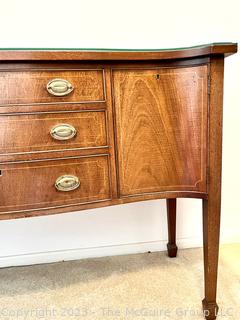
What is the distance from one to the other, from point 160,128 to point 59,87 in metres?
0.33

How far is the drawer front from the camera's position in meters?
0.77

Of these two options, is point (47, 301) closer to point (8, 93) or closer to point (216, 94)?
point (8, 93)

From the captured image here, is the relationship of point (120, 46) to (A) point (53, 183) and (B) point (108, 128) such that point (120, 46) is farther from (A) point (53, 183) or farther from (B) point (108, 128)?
(A) point (53, 183)

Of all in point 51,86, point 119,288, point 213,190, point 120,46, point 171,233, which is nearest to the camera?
point 51,86

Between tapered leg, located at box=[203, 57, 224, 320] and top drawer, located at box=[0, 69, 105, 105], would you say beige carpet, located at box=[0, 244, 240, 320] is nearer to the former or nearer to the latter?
tapered leg, located at box=[203, 57, 224, 320]

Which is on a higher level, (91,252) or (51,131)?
(51,131)

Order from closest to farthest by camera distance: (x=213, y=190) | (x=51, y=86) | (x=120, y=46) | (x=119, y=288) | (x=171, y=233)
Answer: (x=51, y=86), (x=213, y=190), (x=119, y=288), (x=120, y=46), (x=171, y=233)

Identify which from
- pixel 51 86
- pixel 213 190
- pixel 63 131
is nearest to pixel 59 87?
pixel 51 86

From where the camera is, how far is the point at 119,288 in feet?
3.73

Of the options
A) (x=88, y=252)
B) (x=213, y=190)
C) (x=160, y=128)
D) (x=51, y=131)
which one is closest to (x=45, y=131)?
(x=51, y=131)

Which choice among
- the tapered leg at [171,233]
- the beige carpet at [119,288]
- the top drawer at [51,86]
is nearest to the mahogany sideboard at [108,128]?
the top drawer at [51,86]

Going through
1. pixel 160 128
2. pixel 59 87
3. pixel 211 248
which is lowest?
pixel 211 248

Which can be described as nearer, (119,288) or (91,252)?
(119,288)

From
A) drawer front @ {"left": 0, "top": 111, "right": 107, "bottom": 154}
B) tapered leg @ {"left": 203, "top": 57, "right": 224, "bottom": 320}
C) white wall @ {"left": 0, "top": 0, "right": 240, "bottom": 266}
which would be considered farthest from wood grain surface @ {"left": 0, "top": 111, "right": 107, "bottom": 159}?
white wall @ {"left": 0, "top": 0, "right": 240, "bottom": 266}
